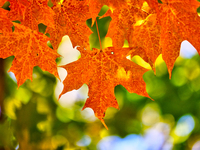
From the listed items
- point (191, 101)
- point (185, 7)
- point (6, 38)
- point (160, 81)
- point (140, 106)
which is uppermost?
point (185, 7)

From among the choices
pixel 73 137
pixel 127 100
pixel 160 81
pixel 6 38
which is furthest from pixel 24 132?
pixel 6 38

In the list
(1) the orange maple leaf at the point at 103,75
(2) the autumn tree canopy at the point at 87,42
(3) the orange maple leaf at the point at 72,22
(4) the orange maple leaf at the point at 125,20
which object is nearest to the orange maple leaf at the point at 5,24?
(2) the autumn tree canopy at the point at 87,42

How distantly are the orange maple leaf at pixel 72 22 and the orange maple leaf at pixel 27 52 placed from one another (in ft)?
0.23

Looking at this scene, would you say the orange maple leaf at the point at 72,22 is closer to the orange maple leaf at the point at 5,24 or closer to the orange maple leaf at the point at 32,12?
the orange maple leaf at the point at 32,12

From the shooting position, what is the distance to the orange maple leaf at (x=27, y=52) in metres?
1.08

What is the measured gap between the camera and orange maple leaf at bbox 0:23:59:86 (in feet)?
3.54

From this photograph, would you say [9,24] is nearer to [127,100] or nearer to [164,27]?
[164,27]

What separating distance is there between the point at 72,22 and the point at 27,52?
1.00ft

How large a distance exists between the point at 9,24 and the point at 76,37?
0.37 metres

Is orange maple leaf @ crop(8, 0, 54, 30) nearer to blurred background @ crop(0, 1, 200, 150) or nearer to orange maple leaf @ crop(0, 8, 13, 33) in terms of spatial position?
orange maple leaf @ crop(0, 8, 13, 33)

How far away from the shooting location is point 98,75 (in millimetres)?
1097

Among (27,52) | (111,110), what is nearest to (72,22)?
(27,52)

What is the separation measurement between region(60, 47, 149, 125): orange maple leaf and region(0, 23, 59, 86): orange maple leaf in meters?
0.12

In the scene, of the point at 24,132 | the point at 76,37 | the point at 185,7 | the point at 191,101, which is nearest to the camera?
the point at 185,7
